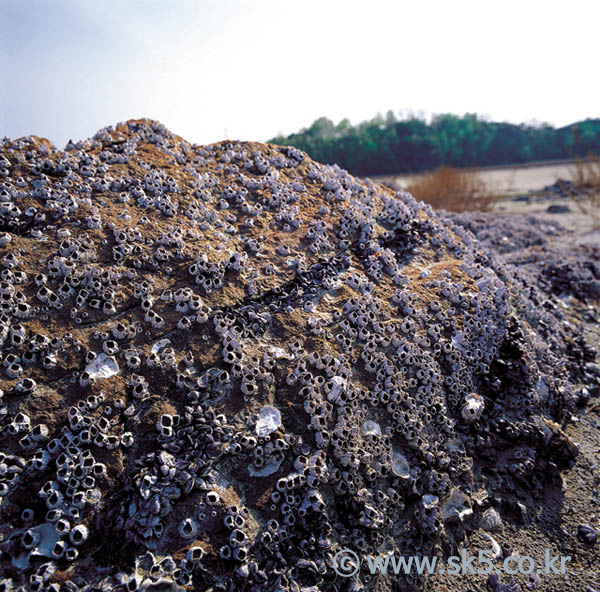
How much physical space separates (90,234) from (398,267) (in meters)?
2.65

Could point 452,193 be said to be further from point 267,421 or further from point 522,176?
point 267,421

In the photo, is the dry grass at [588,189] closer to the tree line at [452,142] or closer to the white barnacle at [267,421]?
the tree line at [452,142]

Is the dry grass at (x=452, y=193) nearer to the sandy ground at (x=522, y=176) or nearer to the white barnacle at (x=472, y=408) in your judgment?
the sandy ground at (x=522, y=176)

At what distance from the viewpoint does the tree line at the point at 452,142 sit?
36406 millimetres

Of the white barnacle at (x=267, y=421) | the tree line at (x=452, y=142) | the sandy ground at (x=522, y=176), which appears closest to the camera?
the white barnacle at (x=267, y=421)

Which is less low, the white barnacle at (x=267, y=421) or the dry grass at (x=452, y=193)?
the dry grass at (x=452, y=193)

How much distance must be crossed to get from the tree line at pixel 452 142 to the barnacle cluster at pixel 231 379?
105 feet

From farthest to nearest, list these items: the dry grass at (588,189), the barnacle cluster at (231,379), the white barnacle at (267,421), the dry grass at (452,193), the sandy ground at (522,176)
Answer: the sandy ground at (522,176)
the dry grass at (452,193)
the dry grass at (588,189)
the white barnacle at (267,421)
the barnacle cluster at (231,379)

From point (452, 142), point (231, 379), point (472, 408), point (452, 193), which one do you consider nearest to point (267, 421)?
point (231, 379)

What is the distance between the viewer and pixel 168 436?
8.32 feet

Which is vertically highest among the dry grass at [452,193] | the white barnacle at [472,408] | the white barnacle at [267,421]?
the dry grass at [452,193]

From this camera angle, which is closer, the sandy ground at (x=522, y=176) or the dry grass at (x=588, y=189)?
the dry grass at (x=588, y=189)

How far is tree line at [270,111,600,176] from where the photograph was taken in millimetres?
36406

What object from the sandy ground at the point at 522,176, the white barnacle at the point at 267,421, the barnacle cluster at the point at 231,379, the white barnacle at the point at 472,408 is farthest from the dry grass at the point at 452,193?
the white barnacle at the point at 267,421
